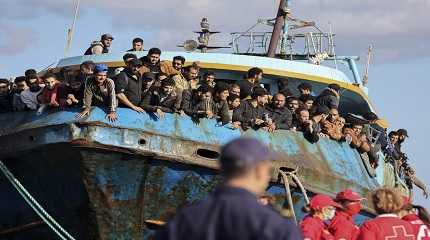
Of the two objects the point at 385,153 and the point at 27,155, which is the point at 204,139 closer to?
the point at 27,155

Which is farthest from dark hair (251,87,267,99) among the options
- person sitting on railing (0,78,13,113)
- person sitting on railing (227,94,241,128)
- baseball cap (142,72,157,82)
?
person sitting on railing (0,78,13,113)

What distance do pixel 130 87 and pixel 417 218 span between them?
14.9 feet

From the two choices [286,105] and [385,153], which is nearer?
[286,105]

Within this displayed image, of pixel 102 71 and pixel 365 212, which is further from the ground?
pixel 102 71

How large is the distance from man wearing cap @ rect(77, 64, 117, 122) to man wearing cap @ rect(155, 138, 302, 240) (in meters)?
7.26

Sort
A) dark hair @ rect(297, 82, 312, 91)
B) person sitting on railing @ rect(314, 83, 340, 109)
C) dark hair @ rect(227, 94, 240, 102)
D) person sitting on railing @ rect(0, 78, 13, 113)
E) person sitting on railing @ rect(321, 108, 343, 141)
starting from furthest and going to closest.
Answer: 1. dark hair @ rect(297, 82, 312, 91)
2. person sitting on railing @ rect(314, 83, 340, 109)
3. person sitting on railing @ rect(321, 108, 343, 141)
4. person sitting on railing @ rect(0, 78, 13, 113)
5. dark hair @ rect(227, 94, 240, 102)

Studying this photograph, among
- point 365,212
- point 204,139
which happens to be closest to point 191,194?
point 204,139

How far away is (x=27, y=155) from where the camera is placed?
40.2 ft

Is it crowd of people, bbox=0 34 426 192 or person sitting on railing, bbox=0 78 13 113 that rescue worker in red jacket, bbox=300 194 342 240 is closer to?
crowd of people, bbox=0 34 426 192

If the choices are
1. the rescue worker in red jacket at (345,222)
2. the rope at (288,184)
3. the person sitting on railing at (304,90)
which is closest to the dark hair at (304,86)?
the person sitting on railing at (304,90)

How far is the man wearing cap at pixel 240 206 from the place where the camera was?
431 cm

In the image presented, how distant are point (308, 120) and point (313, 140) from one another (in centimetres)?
26

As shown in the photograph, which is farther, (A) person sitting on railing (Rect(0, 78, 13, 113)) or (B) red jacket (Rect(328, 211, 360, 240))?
(A) person sitting on railing (Rect(0, 78, 13, 113))

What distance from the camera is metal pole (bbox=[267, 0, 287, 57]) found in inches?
693
